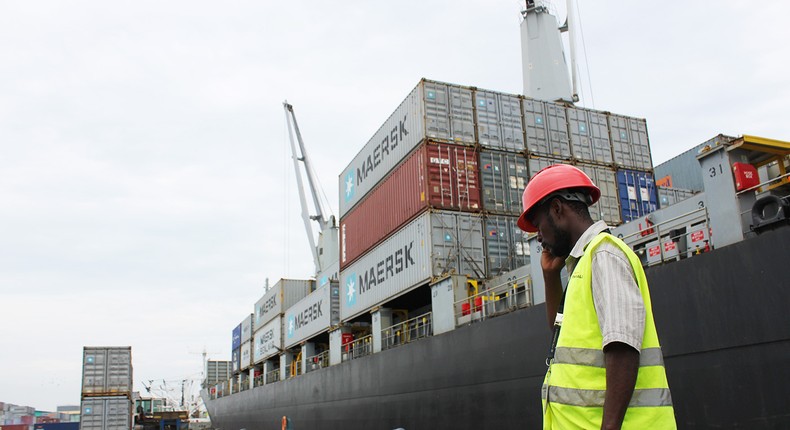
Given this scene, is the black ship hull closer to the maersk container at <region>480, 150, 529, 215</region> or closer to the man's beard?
the maersk container at <region>480, 150, 529, 215</region>

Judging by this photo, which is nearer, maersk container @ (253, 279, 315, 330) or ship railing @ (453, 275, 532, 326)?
ship railing @ (453, 275, 532, 326)

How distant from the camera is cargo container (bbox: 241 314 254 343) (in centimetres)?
4392

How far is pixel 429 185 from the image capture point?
18.1 meters

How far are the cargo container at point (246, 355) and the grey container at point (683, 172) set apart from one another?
2828cm

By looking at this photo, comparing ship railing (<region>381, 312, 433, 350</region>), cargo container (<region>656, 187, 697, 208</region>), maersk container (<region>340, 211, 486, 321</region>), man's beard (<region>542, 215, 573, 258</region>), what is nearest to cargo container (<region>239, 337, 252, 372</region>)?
ship railing (<region>381, 312, 433, 350</region>)

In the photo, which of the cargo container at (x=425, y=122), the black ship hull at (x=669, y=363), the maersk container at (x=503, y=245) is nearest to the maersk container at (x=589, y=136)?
the maersk container at (x=503, y=245)

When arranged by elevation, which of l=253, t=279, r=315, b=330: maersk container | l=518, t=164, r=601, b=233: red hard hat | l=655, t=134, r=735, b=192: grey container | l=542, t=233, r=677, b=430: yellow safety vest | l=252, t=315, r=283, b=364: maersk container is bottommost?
l=542, t=233, r=677, b=430: yellow safety vest

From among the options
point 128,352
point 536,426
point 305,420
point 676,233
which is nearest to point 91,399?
point 128,352

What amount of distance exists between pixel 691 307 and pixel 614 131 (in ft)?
43.1

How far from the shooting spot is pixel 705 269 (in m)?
9.30

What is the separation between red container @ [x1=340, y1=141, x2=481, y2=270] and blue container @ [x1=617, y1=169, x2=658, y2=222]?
16.8 feet

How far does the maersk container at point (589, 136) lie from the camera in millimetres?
20531

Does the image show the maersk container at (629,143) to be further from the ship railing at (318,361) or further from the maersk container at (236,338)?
the maersk container at (236,338)

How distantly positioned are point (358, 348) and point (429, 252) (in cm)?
706
